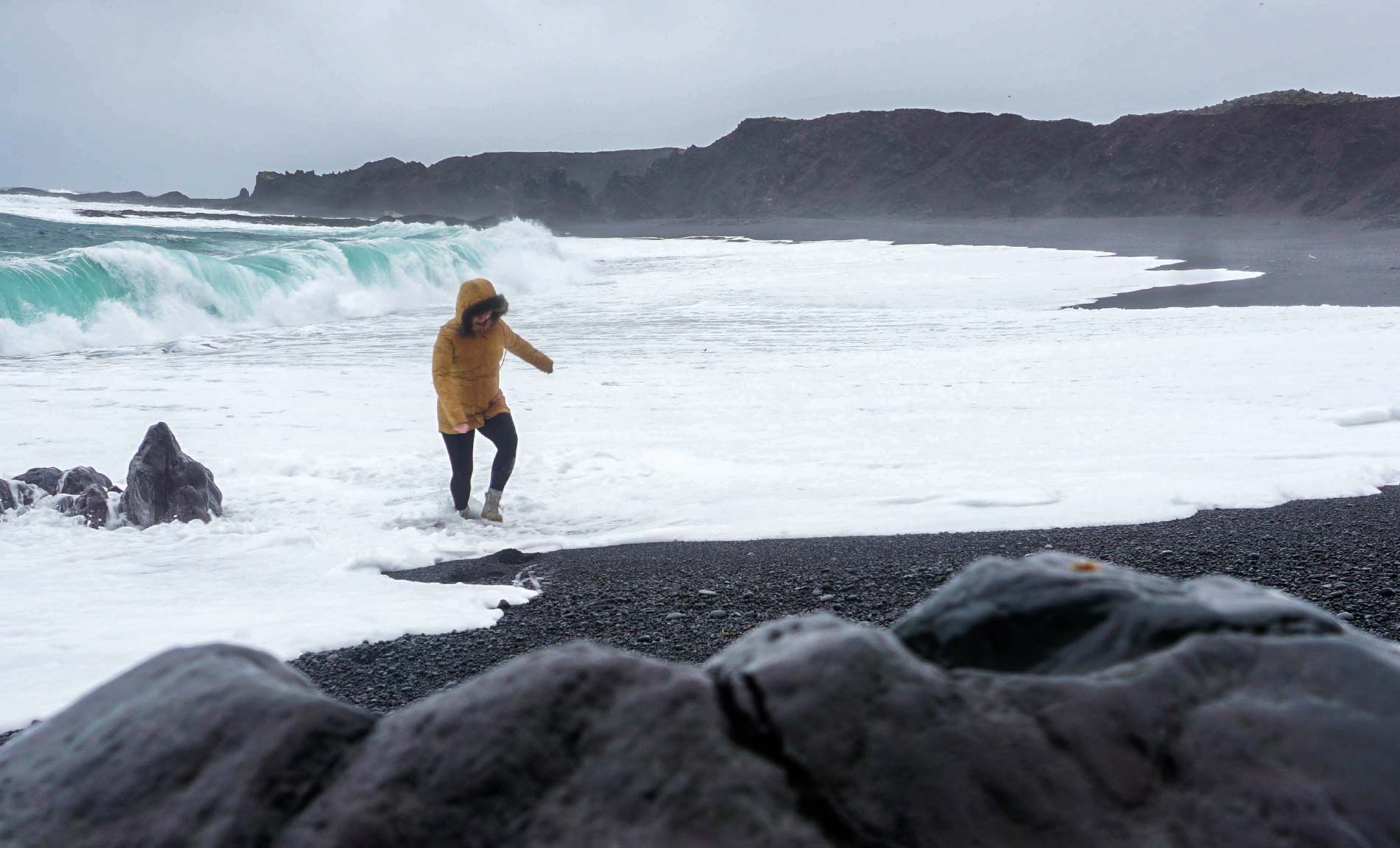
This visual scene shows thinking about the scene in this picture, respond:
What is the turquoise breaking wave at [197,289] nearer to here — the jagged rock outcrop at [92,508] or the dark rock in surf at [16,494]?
the dark rock in surf at [16,494]

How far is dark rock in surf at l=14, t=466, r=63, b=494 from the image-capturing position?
582cm

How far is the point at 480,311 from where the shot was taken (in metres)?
5.89

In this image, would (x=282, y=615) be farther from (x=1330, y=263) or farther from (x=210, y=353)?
(x=1330, y=263)

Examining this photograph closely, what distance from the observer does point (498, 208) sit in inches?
3765

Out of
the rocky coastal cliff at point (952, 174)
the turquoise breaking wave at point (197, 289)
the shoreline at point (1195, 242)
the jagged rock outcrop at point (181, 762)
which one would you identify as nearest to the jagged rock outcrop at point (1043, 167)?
the rocky coastal cliff at point (952, 174)

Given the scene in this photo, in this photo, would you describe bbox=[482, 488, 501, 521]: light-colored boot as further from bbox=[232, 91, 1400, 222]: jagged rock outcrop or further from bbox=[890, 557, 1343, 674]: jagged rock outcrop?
bbox=[232, 91, 1400, 222]: jagged rock outcrop

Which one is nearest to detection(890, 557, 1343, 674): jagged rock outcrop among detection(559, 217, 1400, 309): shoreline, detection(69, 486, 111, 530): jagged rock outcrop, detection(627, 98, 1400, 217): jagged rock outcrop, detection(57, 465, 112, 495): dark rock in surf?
detection(69, 486, 111, 530): jagged rock outcrop

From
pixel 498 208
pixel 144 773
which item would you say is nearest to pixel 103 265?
pixel 144 773

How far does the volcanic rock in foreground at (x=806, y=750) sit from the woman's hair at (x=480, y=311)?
A: 4.50m

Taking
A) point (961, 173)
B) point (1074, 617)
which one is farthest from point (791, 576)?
point (961, 173)

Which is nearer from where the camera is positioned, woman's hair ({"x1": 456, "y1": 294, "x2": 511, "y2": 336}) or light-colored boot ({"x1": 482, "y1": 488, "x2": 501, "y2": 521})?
woman's hair ({"x1": 456, "y1": 294, "x2": 511, "y2": 336})

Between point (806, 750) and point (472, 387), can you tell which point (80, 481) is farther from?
point (806, 750)

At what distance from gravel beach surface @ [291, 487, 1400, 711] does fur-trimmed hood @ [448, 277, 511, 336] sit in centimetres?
137

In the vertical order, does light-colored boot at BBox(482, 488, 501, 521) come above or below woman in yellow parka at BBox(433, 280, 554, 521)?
below
